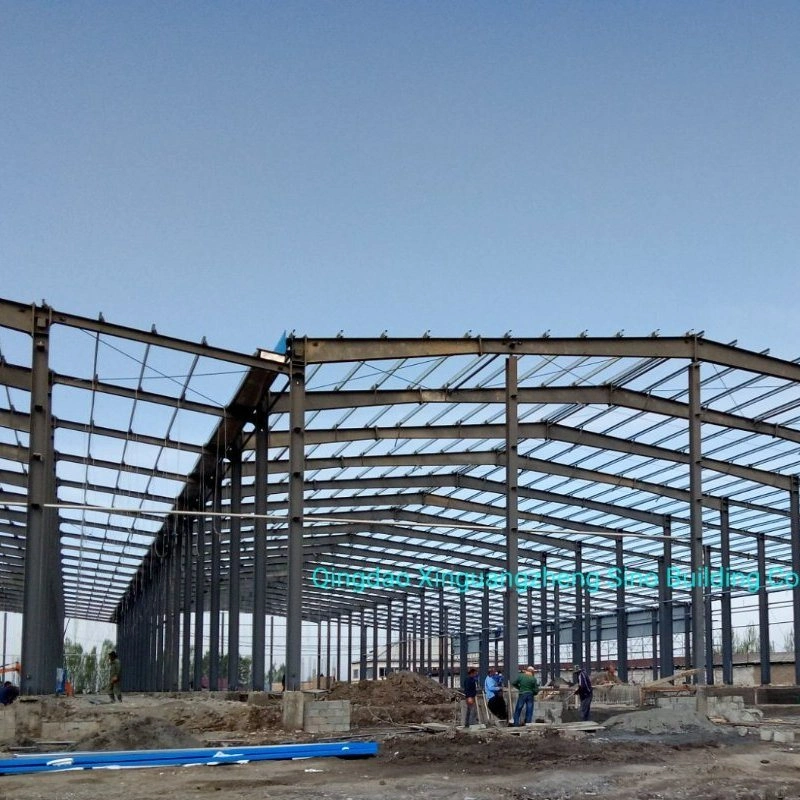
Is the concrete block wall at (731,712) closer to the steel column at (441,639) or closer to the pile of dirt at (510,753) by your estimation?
the pile of dirt at (510,753)

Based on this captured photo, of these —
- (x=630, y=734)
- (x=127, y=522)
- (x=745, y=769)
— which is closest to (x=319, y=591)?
(x=127, y=522)

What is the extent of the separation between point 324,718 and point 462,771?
9210mm

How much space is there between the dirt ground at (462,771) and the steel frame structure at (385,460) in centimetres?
613

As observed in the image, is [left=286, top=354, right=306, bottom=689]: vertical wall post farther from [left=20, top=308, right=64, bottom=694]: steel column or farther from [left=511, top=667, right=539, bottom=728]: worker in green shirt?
[left=20, top=308, right=64, bottom=694]: steel column

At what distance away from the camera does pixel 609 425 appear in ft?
132

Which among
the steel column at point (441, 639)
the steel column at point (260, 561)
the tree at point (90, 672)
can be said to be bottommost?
the tree at point (90, 672)

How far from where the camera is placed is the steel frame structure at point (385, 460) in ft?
99.9

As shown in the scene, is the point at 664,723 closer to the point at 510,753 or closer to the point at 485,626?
the point at 510,753

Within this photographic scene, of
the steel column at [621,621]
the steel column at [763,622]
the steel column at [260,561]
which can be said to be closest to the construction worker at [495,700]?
the steel column at [260,561]

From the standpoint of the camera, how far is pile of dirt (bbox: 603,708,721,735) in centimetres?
2584

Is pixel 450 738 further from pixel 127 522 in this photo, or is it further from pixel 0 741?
pixel 127 522

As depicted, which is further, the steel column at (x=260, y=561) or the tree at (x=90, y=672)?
the tree at (x=90, y=672)

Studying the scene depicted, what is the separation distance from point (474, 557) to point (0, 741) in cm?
4141

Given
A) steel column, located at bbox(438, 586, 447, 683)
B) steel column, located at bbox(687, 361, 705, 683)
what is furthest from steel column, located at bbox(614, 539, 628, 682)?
steel column, located at bbox(687, 361, 705, 683)
